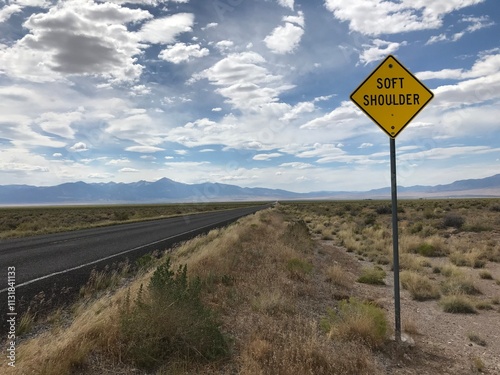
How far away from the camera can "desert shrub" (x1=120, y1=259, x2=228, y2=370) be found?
423 cm

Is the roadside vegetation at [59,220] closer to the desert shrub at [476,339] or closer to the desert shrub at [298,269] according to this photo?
the desert shrub at [298,269]

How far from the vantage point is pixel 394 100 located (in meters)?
5.73

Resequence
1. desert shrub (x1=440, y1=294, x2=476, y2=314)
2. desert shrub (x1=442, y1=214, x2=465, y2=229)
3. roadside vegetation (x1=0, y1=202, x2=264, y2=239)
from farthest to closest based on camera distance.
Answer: desert shrub (x1=442, y1=214, x2=465, y2=229)
roadside vegetation (x1=0, y1=202, x2=264, y2=239)
desert shrub (x1=440, y1=294, x2=476, y2=314)

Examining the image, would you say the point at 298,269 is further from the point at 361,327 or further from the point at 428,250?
the point at 428,250

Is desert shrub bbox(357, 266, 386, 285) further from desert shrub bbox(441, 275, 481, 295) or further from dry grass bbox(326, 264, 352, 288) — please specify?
desert shrub bbox(441, 275, 481, 295)

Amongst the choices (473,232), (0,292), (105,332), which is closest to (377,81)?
(105,332)

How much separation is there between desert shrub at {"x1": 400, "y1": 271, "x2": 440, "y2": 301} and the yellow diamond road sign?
595 cm

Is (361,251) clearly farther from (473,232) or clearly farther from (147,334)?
(147,334)

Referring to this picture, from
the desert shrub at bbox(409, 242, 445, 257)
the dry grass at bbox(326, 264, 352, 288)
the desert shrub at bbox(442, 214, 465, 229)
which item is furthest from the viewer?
the desert shrub at bbox(442, 214, 465, 229)

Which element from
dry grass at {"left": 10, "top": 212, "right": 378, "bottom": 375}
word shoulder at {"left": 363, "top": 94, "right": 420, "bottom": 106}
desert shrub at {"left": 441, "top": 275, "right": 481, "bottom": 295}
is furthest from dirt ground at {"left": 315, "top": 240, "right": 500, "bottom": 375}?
word shoulder at {"left": 363, "top": 94, "right": 420, "bottom": 106}

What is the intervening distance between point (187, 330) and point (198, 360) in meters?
0.39

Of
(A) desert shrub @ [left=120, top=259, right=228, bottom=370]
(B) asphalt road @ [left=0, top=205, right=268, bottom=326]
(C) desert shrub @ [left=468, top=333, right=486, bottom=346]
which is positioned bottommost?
(C) desert shrub @ [left=468, top=333, right=486, bottom=346]

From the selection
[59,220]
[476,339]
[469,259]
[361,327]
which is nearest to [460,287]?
[476,339]

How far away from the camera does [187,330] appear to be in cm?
453
